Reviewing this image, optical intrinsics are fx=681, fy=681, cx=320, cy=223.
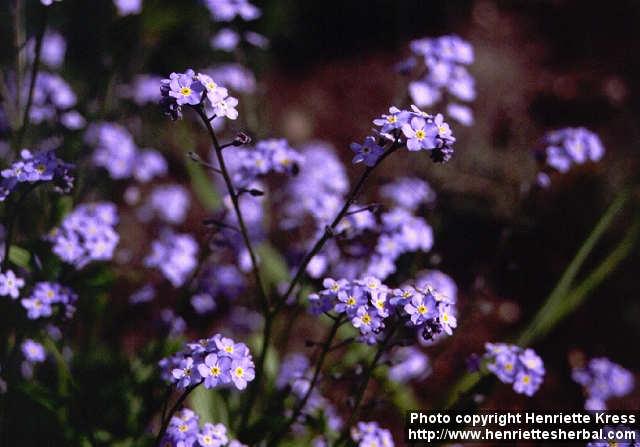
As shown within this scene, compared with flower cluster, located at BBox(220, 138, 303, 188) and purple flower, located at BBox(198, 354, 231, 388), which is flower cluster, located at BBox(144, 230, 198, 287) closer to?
flower cluster, located at BBox(220, 138, 303, 188)

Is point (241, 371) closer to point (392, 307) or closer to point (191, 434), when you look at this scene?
point (191, 434)

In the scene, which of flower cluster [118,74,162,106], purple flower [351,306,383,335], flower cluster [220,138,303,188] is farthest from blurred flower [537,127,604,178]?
flower cluster [118,74,162,106]

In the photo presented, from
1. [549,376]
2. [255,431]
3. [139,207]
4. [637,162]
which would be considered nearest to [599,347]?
[549,376]

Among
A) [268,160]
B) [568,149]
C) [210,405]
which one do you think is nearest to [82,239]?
[268,160]

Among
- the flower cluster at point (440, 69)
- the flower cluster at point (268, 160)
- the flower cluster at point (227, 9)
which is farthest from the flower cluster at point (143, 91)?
the flower cluster at point (440, 69)

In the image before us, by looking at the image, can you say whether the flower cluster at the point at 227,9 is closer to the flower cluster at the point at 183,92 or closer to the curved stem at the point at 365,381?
the flower cluster at the point at 183,92
